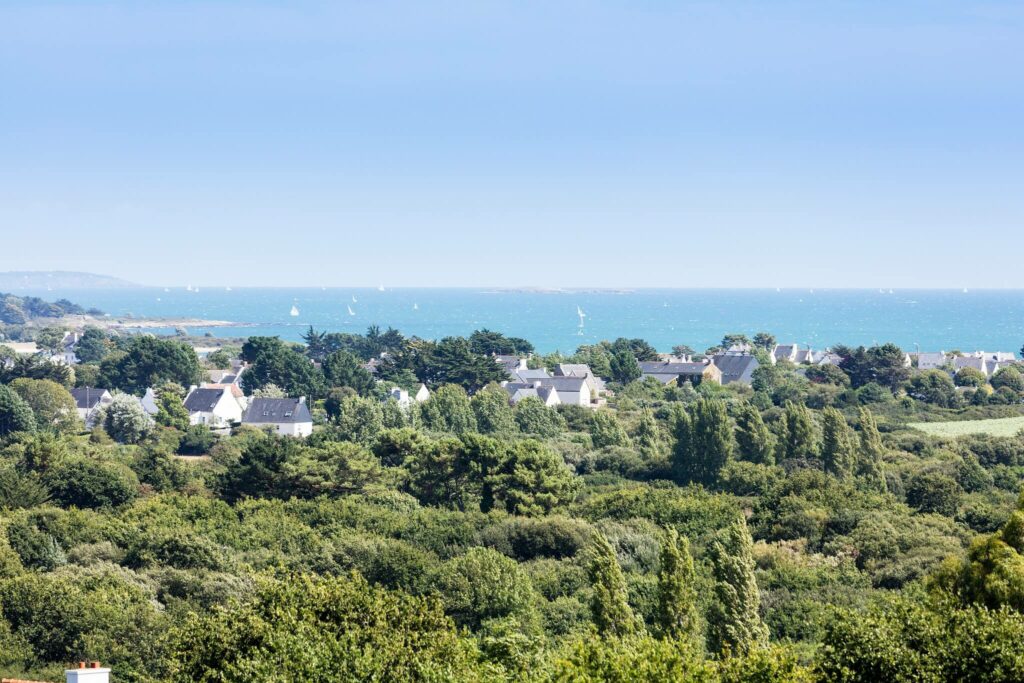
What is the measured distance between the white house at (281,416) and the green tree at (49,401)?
379 inches

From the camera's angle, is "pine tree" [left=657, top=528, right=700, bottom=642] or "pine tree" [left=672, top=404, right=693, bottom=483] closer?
"pine tree" [left=657, top=528, right=700, bottom=642]

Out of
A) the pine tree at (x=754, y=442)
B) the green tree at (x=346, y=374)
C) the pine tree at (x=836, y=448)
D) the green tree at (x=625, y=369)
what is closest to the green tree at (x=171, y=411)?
the green tree at (x=346, y=374)

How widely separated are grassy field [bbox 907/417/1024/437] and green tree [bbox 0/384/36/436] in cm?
4907

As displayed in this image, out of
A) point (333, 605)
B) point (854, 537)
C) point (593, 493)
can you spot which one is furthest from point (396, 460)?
point (333, 605)

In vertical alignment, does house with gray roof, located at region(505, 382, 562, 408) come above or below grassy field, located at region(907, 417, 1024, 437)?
above

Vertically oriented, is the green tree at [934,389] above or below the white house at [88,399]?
above

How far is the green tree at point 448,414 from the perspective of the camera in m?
62.9

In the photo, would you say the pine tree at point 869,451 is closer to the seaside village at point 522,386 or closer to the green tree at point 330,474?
the green tree at point 330,474

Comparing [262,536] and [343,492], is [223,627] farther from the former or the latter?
[343,492]

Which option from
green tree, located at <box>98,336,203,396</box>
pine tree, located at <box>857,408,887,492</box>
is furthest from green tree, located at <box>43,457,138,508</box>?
green tree, located at <box>98,336,203,396</box>

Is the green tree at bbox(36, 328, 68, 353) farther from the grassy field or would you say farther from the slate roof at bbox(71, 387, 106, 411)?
the grassy field

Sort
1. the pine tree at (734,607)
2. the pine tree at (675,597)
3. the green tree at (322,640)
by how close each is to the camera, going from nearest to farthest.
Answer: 1. the green tree at (322,640)
2. the pine tree at (734,607)
3. the pine tree at (675,597)

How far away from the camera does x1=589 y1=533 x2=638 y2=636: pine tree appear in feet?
86.2

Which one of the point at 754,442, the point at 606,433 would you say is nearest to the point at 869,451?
the point at 754,442
